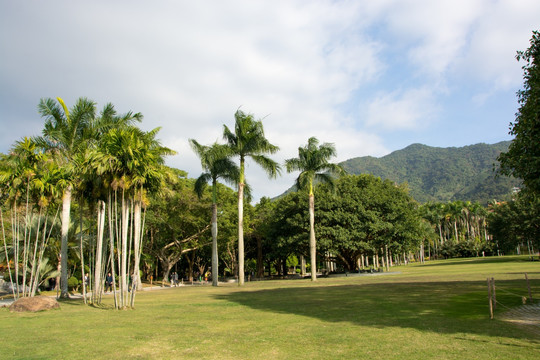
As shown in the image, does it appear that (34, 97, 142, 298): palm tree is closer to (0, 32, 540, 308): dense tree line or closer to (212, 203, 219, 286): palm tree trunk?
(0, 32, 540, 308): dense tree line

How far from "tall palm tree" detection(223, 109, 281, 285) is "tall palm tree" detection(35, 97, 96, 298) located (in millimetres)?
11317

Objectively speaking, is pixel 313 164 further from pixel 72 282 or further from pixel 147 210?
pixel 72 282

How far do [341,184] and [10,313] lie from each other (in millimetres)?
33610

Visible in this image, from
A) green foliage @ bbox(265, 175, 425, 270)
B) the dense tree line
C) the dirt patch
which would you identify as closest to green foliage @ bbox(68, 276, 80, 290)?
the dense tree line

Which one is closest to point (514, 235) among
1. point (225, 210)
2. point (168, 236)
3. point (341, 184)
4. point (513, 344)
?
point (341, 184)

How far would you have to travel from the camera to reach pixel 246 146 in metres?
31.2

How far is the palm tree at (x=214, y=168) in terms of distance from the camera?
104ft

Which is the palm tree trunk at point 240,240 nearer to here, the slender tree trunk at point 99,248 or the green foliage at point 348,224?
the green foliage at point 348,224

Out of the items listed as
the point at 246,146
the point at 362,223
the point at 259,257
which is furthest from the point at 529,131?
the point at 259,257

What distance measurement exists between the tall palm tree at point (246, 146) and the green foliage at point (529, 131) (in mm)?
19857

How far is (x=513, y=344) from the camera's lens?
7926 millimetres

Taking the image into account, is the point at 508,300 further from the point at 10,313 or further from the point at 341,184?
the point at 341,184

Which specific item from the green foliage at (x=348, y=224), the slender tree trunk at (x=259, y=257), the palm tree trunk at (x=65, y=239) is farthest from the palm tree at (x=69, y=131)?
the slender tree trunk at (x=259, y=257)

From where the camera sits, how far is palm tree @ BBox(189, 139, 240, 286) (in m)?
31.6
